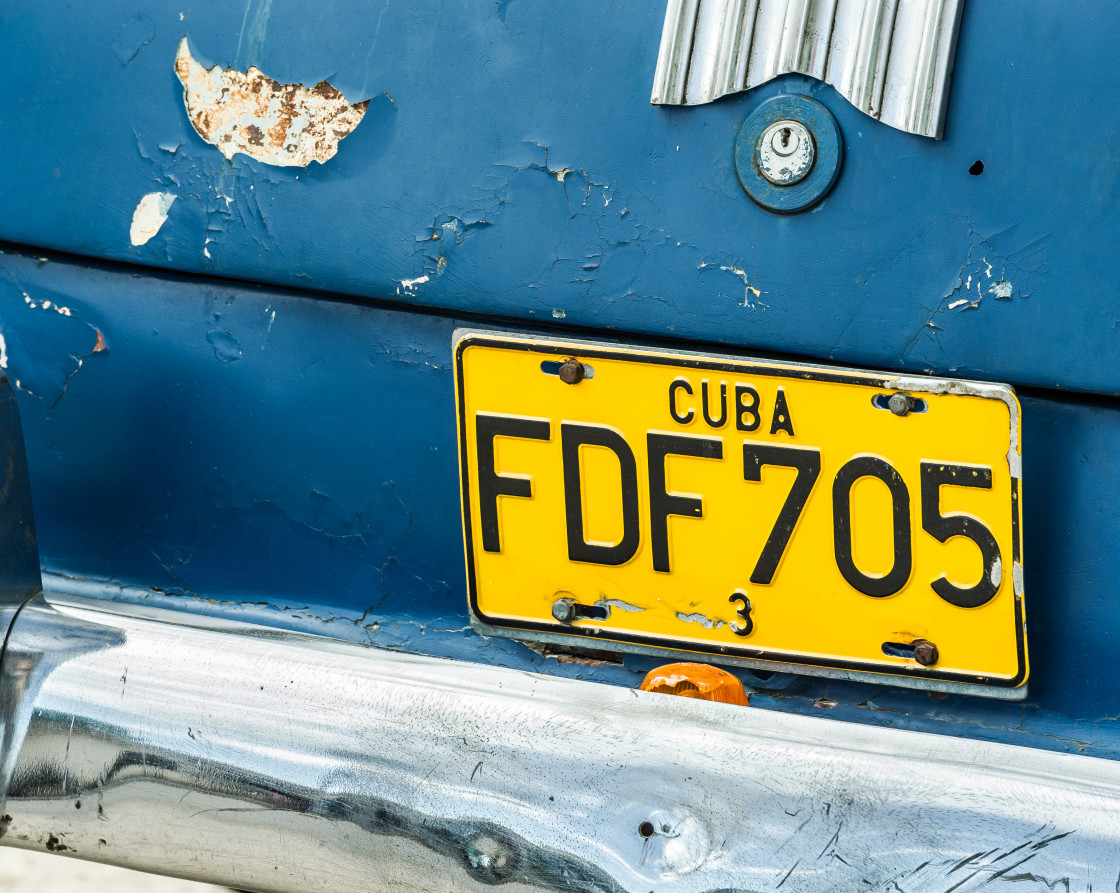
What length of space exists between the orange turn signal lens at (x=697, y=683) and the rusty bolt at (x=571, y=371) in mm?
321

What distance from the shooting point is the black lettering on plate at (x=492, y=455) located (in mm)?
1359

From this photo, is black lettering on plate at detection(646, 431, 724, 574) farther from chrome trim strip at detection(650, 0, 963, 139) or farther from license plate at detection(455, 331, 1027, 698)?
chrome trim strip at detection(650, 0, 963, 139)

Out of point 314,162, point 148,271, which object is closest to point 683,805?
point 314,162

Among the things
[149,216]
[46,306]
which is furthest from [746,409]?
[46,306]

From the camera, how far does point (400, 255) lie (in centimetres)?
140

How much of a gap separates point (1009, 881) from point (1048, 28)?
770 millimetres

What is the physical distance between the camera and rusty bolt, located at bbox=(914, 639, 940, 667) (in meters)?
1.28

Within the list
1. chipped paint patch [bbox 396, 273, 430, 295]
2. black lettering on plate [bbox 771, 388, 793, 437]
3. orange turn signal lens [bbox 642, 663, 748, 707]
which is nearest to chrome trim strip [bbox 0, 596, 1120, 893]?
orange turn signal lens [bbox 642, 663, 748, 707]

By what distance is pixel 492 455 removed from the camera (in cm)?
138

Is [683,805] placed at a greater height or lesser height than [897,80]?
lesser

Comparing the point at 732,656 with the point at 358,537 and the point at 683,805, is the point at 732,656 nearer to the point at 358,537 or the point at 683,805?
the point at 683,805

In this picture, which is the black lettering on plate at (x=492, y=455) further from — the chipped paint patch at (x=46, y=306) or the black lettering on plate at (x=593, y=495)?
the chipped paint patch at (x=46, y=306)

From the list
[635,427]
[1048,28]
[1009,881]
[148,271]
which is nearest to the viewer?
[1009,881]

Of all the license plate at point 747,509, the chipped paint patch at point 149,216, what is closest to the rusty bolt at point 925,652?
the license plate at point 747,509
